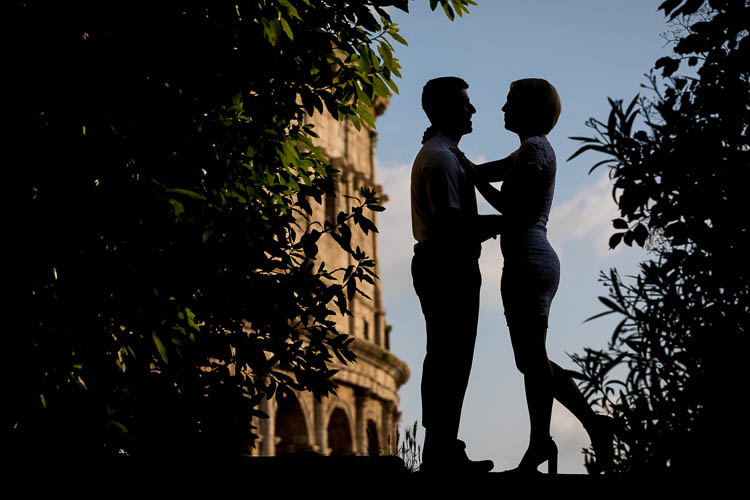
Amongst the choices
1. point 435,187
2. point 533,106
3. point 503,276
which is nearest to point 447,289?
point 503,276

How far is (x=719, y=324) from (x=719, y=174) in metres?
1.25

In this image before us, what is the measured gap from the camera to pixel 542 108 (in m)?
6.22

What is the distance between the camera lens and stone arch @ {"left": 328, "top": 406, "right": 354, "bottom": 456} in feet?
151

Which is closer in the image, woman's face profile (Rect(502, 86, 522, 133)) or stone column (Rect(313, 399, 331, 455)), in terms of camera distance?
woman's face profile (Rect(502, 86, 522, 133))

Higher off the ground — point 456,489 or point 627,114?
point 627,114

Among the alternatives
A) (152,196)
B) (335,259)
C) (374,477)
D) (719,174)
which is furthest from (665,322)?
(335,259)

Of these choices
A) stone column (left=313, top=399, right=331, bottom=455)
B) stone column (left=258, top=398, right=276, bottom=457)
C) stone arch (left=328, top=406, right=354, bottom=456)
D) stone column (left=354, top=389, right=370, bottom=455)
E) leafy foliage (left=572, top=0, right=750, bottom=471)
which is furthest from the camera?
stone column (left=354, top=389, right=370, bottom=455)

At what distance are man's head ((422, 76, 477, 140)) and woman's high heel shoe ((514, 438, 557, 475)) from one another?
205cm

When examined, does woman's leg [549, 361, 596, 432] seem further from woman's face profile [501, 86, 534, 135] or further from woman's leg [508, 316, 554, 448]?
woman's face profile [501, 86, 534, 135]

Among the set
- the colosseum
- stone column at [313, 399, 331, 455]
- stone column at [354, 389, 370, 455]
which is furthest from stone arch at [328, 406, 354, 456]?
stone column at [313, 399, 331, 455]

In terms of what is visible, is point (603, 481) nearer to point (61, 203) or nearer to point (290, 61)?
point (61, 203)

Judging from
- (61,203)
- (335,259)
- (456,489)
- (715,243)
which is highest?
(335,259)

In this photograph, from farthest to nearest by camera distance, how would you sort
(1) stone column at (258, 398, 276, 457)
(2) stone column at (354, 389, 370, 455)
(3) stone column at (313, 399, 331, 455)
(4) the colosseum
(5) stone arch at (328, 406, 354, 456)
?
(2) stone column at (354, 389, 370, 455) < (5) stone arch at (328, 406, 354, 456) < (3) stone column at (313, 399, 331, 455) < (4) the colosseum < (1) stone column at (258, 398, 276, 457)

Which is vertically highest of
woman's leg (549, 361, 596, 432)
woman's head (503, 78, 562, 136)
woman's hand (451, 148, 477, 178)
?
woman's head (503, 78, 562, 136)
